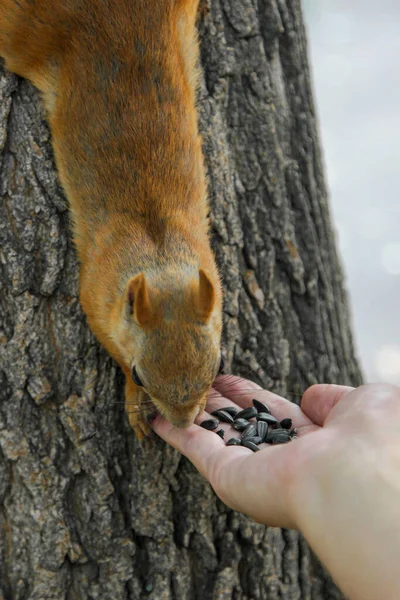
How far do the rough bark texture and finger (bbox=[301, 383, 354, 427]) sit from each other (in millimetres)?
405

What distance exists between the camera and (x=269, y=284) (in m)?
2.55

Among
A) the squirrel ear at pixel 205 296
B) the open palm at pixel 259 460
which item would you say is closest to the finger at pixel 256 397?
the open palm at pixel 259 460

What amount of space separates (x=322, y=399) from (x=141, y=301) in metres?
0.66

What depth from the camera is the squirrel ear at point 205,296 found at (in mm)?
1943

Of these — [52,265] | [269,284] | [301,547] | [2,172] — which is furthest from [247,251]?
[301,547]

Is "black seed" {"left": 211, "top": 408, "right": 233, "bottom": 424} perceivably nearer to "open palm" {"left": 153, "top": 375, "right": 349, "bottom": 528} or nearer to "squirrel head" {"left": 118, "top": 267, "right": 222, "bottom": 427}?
"open palm" {"left": 153, "top": 375, "right": 349, "bottom": 528}

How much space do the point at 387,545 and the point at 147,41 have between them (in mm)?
1785

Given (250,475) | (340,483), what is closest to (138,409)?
(250,475)

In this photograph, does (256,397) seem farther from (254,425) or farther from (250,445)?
(250,445)

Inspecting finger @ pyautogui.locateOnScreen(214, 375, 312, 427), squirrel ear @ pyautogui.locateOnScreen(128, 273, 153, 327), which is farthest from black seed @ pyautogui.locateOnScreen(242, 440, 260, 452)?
squirrel ear @ pyautogui.locateOnScreen(128, 273, 153, 327)

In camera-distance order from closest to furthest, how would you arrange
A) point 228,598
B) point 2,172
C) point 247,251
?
point 2,172, point 228,598, point 247,251

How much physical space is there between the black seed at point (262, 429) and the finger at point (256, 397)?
12 cm

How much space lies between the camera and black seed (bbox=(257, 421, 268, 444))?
209 centimetres

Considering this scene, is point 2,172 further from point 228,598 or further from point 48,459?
point 228,598
